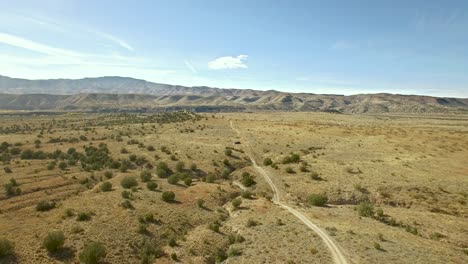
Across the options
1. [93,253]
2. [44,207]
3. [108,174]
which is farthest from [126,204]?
[108,174]

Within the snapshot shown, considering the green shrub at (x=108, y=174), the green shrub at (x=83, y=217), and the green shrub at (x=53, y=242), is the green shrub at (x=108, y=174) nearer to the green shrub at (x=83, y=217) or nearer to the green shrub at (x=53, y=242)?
the green shrub at (x=83, y=217)

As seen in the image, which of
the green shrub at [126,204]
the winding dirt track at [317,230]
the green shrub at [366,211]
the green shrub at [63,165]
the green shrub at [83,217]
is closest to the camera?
the winding dirt track at [317,230]

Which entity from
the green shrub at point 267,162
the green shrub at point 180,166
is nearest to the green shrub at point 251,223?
the green shrub at point 180,166

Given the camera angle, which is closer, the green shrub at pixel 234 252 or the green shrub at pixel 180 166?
the green shrub at pixel 234 252

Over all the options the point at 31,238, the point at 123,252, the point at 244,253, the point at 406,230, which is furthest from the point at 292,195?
the point at 31,238

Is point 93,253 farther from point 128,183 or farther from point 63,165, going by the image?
point 63,165

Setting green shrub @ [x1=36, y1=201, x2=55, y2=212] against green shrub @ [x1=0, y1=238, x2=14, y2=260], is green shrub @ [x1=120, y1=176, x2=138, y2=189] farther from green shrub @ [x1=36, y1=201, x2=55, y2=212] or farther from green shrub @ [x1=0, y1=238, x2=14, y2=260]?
green shrub @ [x1=0, y1=238, x2=14, y2=260]
